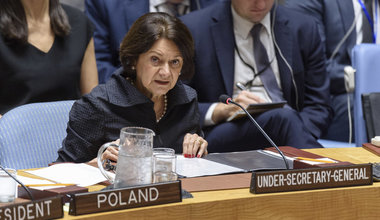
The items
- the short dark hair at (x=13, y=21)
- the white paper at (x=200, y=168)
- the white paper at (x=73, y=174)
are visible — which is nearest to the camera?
the white paper at (x=73, y=174)

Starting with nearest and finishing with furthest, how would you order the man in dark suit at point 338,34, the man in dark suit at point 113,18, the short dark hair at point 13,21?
the short dark hair at point 13,21 < the man in dark suit at point 113,18 < the man in dark suit at point 338,34

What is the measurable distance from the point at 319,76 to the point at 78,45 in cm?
135

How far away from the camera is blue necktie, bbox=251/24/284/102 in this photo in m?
3.16

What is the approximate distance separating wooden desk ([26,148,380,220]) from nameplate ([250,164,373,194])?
2 cm

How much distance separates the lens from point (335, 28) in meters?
3.64

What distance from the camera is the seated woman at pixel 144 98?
6.97 feet

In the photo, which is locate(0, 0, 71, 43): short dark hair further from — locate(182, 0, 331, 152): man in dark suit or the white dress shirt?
the white dress shirt

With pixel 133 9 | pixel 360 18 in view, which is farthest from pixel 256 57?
pixel 360 18

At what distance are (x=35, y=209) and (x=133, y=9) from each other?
232 centimetres

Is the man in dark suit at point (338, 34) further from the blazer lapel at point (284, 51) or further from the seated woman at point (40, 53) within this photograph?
the seated woman at point (40, 53)

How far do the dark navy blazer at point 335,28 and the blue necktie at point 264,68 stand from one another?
1.92ft

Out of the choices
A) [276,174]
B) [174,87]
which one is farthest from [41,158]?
[276,174]

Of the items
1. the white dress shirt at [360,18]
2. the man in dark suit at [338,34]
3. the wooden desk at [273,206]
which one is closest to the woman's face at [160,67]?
the wooden desk at [273,206]

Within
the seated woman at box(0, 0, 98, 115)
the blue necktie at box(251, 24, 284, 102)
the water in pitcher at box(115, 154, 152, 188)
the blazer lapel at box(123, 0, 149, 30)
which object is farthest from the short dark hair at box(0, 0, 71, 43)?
the water in pitcher at box(115, 154, 152, 188)
